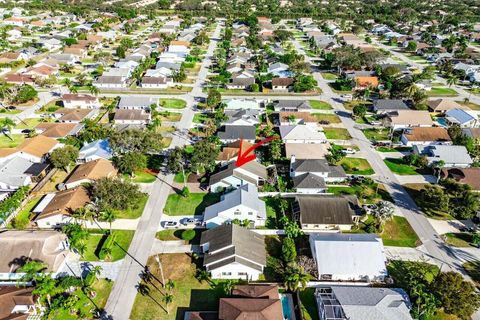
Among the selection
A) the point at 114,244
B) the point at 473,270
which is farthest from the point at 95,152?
the point at 473,270

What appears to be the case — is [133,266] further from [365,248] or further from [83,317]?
[365,248]

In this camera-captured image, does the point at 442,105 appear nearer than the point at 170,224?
No

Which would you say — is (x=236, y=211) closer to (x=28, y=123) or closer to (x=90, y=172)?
(x=90, y=172)

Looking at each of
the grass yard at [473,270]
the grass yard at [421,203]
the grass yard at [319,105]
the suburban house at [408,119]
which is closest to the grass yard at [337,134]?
the suburban house at [408,119]

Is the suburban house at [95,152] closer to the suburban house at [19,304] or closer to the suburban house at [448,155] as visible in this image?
the suburban house at [19,304]

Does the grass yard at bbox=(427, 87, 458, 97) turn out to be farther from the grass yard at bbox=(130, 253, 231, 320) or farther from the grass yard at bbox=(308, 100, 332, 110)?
the grass yard at bbox=(130, 253, 231, 320)

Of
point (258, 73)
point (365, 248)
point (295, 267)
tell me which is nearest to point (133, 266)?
point (295, 267)
